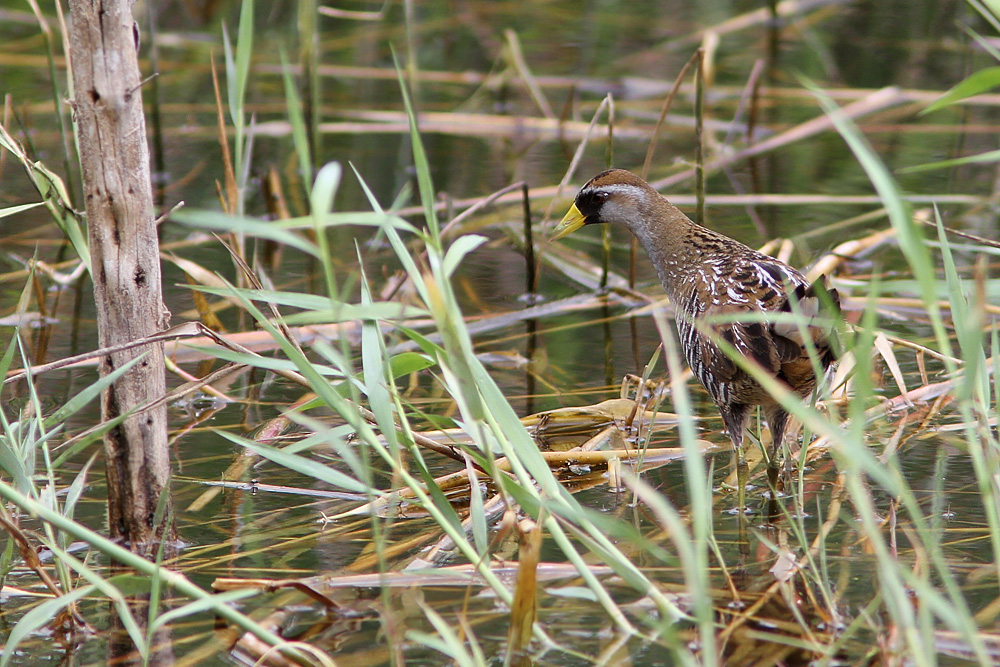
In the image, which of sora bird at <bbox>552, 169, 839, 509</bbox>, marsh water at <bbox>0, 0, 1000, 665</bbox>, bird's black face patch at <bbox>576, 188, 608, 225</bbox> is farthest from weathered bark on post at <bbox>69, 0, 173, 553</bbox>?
bird's black face patch at <bbox>576, 188, 608, 225</bbox>

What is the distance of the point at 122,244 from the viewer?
271cm

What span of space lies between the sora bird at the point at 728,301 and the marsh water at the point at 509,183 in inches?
13.0

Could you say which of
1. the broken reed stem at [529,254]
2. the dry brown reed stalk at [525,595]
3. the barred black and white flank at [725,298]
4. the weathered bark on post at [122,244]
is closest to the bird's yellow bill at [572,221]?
the barred black and white flank at [725,298]

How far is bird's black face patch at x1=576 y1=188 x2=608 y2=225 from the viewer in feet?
13.0

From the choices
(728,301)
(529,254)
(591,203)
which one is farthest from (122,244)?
(529,254)

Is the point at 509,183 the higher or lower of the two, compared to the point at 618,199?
lower

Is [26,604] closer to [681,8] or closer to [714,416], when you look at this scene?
[714,416]

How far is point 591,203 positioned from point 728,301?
1.01 meters

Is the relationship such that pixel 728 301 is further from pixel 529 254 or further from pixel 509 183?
pixel 509 183

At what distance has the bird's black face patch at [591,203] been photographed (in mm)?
3949

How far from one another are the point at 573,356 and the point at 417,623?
1.94 m

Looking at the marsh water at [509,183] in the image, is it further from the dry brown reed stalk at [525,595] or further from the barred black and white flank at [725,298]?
the barred black and white flank at [725,298]

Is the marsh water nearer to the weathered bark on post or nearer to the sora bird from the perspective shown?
the weathered bark on post

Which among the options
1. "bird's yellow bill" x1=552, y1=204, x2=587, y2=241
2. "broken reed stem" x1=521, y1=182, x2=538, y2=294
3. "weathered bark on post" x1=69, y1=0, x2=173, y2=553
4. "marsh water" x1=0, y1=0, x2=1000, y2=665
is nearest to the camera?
"weathered bark on post" x1=69, y1=0, x2=173, y2=553
